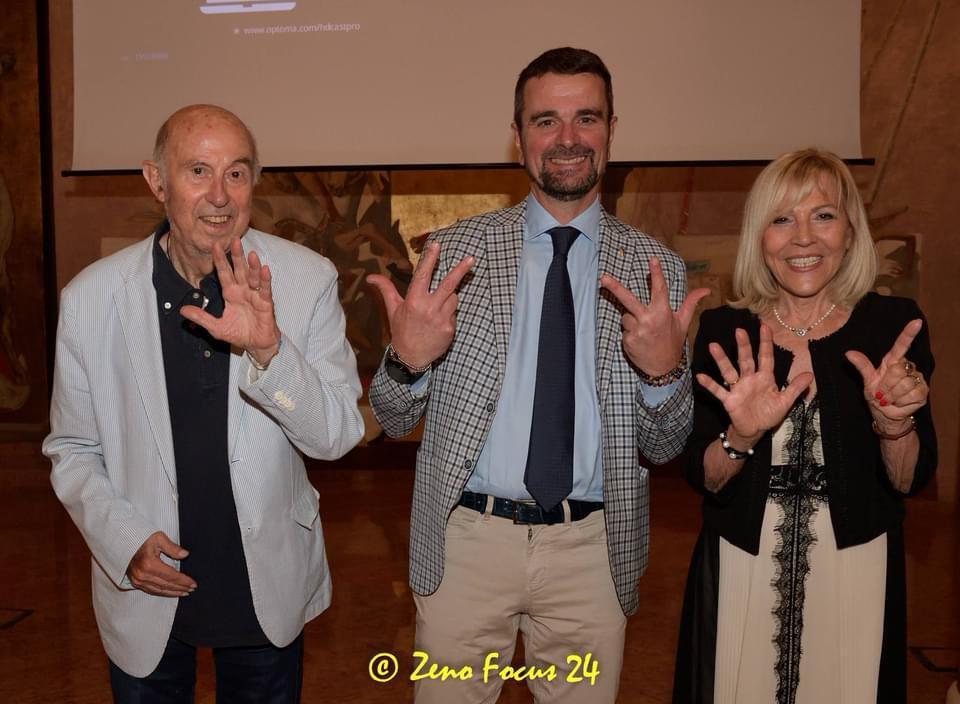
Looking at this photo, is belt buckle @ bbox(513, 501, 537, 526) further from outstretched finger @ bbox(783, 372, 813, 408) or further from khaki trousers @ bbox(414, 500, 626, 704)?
outstretched finger @ bbox(783, 372, 813, 408)

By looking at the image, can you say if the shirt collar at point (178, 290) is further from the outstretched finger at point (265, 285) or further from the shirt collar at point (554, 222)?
the shirt collar at point (554, 222)

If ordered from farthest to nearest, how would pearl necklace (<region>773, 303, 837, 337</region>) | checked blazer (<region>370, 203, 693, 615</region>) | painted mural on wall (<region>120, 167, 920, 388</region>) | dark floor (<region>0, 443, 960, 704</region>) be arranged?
1. painted mural on wall (<region>120, 167, 920, 388</region>)
2. dark floor (<region>0, 443, 960, 704</region>)
3. pearl necklace (<region>773, 303, 837, 337</region>)
4. checked blazer (<region>370, 203, 693, 615</region>)

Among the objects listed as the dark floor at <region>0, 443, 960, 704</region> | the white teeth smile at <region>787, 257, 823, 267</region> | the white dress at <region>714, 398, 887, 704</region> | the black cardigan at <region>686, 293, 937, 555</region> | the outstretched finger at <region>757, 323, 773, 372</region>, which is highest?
the white teeth smile at <region>787, 257, 823, 267</region>

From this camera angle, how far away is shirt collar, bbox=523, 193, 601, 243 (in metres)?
2.23

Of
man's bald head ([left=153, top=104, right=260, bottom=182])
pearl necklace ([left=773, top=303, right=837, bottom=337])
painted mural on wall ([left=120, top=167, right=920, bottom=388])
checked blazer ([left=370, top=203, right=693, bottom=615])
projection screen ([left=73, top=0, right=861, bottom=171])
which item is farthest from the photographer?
painted mural on wall ([left=120, top=167, right=920, bottom=388])

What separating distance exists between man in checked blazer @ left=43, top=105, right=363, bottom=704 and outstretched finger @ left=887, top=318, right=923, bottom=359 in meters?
1.13

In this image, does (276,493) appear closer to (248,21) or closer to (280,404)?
(280,404)

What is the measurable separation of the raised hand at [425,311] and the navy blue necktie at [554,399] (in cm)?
27

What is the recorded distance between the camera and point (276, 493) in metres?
1.94

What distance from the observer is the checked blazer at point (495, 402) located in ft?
6.85

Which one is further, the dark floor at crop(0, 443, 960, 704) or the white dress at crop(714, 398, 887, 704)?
the dark floor at crop(0, 443, 960, 704)

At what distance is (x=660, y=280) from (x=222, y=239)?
3.06 ft

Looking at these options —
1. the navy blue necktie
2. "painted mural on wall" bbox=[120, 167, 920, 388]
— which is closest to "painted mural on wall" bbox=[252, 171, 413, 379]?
"painted mural on wall" bbox=[120, 167, 920, 388]

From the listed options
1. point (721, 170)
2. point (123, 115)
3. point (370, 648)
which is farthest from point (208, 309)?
point (721, 170)
